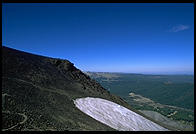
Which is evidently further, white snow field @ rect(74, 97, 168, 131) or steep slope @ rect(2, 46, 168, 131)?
white snow field @ rect(74, 97, 168, 131)

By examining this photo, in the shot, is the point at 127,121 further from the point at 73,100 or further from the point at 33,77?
the point at 33,77

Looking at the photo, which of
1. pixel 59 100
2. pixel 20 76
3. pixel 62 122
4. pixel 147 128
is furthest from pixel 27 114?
pixel 147 128

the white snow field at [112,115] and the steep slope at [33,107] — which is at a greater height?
the steep slope at [33,107]

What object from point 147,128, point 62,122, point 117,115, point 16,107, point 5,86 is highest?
point 5,86

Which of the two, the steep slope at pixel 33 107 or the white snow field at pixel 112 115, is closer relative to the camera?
the steep slope at pixel 33 107

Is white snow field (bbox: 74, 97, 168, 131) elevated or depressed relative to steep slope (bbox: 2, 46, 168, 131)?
depressed

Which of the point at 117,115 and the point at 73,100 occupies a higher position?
the point at 73,100

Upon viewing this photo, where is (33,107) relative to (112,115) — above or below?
above

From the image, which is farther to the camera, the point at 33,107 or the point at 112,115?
the point at 112,115
